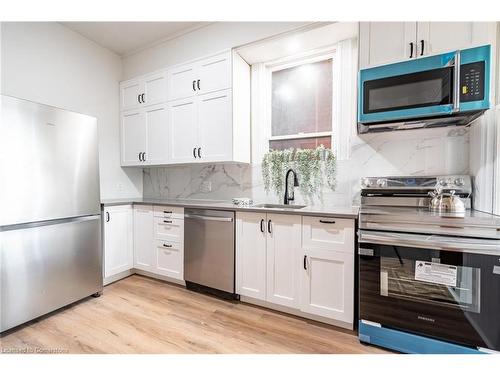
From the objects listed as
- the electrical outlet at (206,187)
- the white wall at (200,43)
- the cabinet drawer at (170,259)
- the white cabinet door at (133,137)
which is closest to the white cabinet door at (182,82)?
the white wall at (200,43)

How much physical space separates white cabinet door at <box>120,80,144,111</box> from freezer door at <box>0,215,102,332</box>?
160cm

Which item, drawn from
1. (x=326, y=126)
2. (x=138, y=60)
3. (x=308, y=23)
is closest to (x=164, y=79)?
(x=138, y=60)

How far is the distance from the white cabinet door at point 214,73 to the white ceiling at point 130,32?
512 mm

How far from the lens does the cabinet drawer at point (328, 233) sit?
1.72 m

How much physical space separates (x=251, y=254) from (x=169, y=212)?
42.0 inches

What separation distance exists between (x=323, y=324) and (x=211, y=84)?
2491 millimetres

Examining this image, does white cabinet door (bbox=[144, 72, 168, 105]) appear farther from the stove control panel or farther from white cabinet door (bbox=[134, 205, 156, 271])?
the stove control panel

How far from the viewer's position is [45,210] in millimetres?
1867

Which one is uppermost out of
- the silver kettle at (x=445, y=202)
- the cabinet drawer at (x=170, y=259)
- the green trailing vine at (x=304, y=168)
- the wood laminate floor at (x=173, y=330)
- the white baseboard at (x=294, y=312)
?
the green trailing vine at (x=304, y=168)

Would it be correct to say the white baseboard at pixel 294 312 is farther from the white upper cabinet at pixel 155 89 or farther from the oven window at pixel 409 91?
the white upper cabinet at pixel 155 89

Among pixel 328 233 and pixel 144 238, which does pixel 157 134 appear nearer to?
pixel 144 238

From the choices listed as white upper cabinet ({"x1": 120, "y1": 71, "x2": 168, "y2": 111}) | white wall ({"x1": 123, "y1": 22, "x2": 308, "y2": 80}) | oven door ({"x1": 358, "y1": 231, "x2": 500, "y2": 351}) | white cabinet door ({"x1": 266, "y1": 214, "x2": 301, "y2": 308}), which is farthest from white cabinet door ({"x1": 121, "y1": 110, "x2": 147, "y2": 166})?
oven door ({"x1": 358, "y1": 231, "x2": 500, "y2": 351})

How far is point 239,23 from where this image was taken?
2354mm
